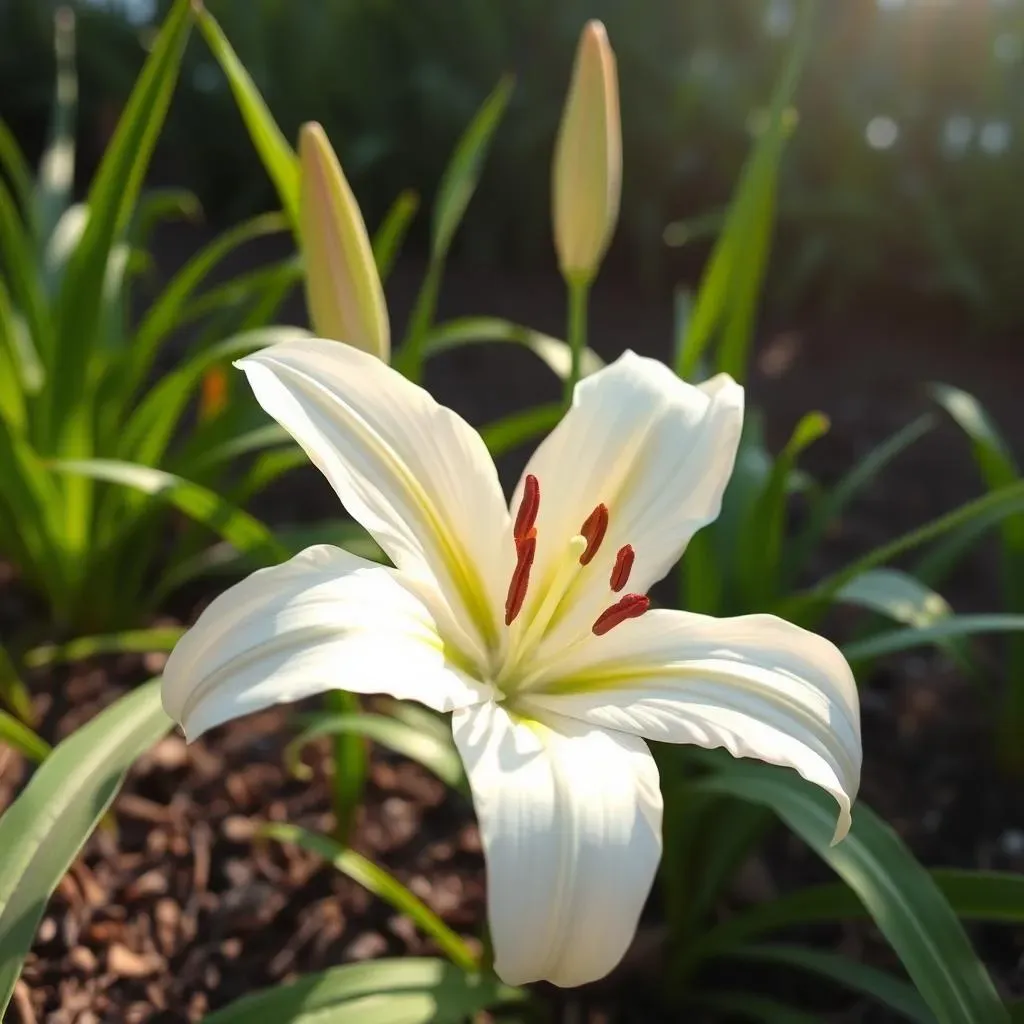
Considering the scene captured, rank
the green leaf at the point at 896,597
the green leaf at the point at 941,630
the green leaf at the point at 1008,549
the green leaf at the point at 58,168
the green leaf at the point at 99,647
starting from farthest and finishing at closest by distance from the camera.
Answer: the green leaf at the point at 58,168, the green leaf at the point at 1008,549, the green leaf at the point at 99,647, the green leaf at the point at 896,597, the green leaf at the point at 941,630

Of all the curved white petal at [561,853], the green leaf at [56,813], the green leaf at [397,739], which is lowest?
the green leaf at [397,739]

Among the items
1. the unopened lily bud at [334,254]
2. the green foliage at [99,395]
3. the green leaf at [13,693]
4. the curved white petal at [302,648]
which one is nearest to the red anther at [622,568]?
the curved white petal at [302,648]

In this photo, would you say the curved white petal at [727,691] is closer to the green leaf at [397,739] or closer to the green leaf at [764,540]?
the green leaf at [397,739]

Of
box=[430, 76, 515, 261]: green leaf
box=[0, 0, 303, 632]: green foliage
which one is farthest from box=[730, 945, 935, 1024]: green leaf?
box=[430, 76, 515, 261]: green leaf

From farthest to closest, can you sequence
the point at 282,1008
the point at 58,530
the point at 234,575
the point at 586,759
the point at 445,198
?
the point at 234,575 < the point at 58,530 < the point at 445,198 < the point at 282,1008 < the point at 586,759

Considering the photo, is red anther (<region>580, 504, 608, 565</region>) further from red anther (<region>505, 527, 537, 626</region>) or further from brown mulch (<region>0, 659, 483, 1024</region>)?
brown mulch (<region>0, 659, 483, 1024</region>)

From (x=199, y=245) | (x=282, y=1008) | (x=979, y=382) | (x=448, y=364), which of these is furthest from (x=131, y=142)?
(x=979, y=382)

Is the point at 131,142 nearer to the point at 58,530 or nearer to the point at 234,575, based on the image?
the point at 58,530
